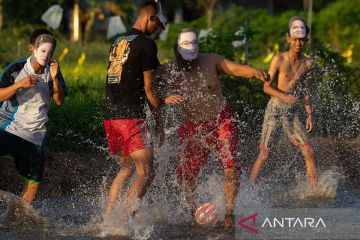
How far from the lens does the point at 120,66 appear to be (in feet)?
27.9

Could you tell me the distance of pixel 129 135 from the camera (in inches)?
334

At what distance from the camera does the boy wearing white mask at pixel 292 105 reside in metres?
10.6

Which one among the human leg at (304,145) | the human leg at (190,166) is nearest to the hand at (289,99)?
the human leg at (304,145)

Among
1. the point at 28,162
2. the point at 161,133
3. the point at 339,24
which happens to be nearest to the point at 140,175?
the point at 161,133

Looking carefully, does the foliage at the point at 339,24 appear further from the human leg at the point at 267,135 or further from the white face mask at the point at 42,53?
the white face mask at the point at 42,53

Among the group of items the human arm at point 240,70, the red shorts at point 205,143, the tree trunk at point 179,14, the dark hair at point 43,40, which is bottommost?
the red shorts at point 205,143

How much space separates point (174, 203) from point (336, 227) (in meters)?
1.64

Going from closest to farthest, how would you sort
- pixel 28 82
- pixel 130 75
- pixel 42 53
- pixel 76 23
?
pixel 28 82 < pixel 130 75 < pixel 42 53 < pixel 76 23

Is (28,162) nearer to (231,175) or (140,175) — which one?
(140,175)

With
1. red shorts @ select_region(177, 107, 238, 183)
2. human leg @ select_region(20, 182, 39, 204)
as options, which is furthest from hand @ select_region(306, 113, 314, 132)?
human leg @ select_region(20, 182, 39, 204)

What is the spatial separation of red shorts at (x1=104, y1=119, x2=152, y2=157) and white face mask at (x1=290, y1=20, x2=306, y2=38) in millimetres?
2742

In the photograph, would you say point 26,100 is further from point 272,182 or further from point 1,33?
point 1,33

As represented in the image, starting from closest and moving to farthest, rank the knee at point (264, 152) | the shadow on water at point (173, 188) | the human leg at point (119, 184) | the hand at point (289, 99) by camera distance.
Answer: the human leg at point (119, 184), the shadow on water at point (173, 188), the hand at point (289, 99), the knee at point (264, 152)

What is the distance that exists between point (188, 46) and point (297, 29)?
2.10 m
